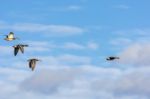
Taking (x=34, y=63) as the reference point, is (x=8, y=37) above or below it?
above

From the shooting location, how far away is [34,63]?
114m

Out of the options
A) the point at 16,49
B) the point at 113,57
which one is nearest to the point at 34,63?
the point at 16,49

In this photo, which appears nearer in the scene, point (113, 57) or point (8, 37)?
point (113, 57)

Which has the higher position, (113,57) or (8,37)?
(8,37)

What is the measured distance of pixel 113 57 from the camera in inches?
3834

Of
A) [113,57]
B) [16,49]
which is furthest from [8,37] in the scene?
[113,57]

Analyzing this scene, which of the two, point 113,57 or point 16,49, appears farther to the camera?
point 16,49

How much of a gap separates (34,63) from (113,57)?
31472 millimetres

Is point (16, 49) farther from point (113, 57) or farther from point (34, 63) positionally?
point (113, 57)

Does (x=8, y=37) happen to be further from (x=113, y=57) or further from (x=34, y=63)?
(x=113, y=57)

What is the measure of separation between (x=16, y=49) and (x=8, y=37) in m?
7.70

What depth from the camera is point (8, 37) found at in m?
109

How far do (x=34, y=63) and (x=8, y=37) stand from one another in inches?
525

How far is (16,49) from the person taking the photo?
11569 centimetres
